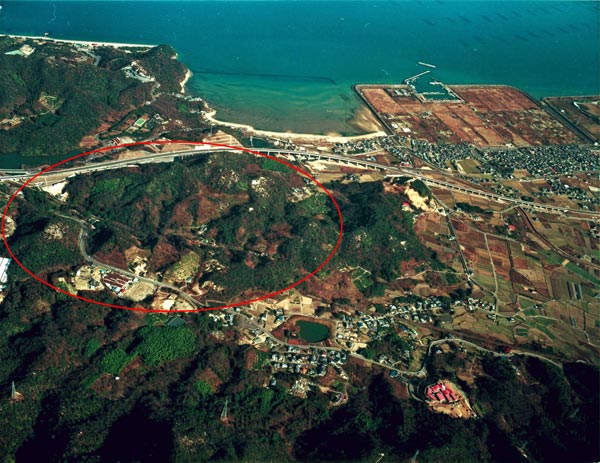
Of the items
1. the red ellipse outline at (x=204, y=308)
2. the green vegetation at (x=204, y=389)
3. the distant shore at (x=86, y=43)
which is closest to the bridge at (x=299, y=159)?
the red ellipse outline at (x=204, y=308)

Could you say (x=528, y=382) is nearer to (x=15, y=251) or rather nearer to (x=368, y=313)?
(x=368, y=313)

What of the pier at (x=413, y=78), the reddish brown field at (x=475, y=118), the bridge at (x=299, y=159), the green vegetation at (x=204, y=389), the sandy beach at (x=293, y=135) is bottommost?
the green vegetation at (x=204, y=389)

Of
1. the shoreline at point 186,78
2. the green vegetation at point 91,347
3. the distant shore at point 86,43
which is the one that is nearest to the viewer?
the green vegetation at point 91,347

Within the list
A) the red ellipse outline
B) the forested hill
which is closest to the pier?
the forested hill

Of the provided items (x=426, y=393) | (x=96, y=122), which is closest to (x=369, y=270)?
(x=426, y=393)

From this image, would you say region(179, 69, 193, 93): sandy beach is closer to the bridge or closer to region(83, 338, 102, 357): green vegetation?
the bridge

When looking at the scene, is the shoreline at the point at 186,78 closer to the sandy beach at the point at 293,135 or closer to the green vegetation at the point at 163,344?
the sandy beach at the point at 293,135

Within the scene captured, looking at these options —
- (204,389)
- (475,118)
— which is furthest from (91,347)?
(475,118)
